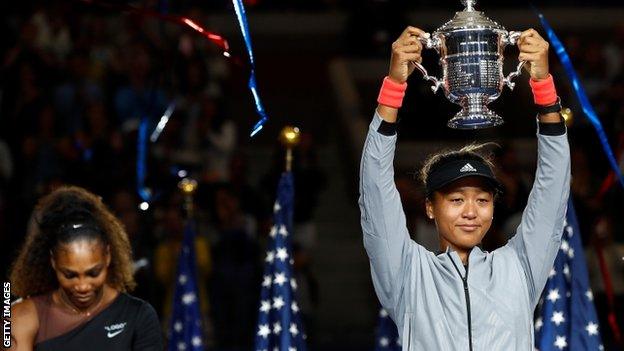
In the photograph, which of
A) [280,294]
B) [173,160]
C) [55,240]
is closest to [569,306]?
[280,294]

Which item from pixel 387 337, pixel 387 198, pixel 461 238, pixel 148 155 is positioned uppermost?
pixel 148 155

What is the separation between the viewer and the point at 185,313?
28.0 ft

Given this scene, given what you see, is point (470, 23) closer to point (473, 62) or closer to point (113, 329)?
point (473, 62)

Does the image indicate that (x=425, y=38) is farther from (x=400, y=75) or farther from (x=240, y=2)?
(x=240, y=2)

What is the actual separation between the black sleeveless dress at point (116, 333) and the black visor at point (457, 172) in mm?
1496

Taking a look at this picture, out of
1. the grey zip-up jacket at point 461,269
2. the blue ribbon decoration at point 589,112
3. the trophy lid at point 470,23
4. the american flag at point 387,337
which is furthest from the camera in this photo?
the american flag at point 387,337

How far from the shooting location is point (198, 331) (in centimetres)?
849

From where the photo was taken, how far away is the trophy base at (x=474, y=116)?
5160 millimetres

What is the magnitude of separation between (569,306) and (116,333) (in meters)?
2.80

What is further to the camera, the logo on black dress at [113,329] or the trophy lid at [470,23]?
the logo on black dress at [113,329]

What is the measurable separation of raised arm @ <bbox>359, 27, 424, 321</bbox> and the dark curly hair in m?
1.49

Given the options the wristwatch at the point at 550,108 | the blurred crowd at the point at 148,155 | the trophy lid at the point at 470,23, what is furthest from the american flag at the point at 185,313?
the wristwatch at the point at 550,108

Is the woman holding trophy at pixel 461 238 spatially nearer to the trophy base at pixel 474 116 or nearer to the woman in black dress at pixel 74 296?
the trophy base at pixel 474 116

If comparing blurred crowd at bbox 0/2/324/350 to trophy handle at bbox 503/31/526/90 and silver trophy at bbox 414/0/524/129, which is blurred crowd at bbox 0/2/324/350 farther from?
trophy handle at bbox 503/31/526/90
